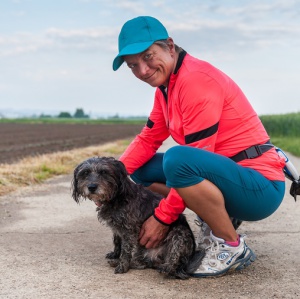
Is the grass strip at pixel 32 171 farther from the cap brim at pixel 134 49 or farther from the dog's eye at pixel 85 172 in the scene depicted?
the cap brim at pixel 134 49

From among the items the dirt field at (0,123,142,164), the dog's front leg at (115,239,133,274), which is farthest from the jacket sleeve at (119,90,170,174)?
the dirt field at (0,123,142,164)

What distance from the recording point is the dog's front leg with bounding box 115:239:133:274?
482 cm

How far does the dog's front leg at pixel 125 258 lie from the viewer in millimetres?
4824

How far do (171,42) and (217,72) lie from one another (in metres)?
0.45

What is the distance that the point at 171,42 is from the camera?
15.0 ft

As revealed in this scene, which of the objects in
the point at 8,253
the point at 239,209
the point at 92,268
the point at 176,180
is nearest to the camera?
the point at 176,180

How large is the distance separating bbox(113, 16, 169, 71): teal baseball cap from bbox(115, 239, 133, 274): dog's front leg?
1.59 metres

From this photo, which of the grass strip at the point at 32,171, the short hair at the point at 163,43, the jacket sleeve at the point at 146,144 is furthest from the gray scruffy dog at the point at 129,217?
the grass strip at the point at 32,171

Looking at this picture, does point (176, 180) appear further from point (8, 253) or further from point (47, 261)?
point (8, 253)

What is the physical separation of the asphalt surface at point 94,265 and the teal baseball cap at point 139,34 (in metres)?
1.83

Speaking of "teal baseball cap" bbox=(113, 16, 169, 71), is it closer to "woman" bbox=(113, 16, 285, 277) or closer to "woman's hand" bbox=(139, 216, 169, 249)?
"woman" bbox=(113, 16, 285, 277)

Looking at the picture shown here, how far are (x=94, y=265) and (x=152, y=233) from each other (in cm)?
71

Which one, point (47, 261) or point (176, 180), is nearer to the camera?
point (176, 180)

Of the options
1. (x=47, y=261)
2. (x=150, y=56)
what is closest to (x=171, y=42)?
(x=150, y=56)
